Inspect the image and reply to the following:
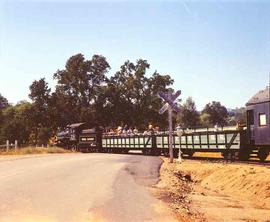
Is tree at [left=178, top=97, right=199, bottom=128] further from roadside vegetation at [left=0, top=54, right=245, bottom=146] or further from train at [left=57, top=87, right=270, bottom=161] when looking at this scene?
train at [left=57, top=87, right=270, bottom=161]

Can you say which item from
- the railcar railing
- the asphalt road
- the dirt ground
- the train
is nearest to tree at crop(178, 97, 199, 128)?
the train

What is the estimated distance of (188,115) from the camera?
131000 millimetres

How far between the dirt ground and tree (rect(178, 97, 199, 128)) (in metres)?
109

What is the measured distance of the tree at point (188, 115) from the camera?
130750 millimetres

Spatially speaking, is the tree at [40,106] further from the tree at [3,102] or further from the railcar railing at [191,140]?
the tree at [3,102]

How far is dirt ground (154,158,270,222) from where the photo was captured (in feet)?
34.1

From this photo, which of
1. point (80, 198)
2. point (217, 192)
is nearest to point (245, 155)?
point (217, 192)

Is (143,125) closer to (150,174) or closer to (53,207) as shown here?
(150,174)

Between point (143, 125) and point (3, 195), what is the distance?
66754 mm

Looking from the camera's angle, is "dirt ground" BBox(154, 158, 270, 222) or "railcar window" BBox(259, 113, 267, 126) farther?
"railcar window" BBox(259, 113, 267, 126)

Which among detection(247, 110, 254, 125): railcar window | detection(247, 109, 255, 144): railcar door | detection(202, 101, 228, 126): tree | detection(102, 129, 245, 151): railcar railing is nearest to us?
detection(247, 109, 255, 144): railcar door

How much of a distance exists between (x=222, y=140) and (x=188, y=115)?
351 feet

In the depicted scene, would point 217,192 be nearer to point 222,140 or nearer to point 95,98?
point 222,140

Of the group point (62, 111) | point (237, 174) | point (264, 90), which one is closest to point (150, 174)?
point (237, 174)
